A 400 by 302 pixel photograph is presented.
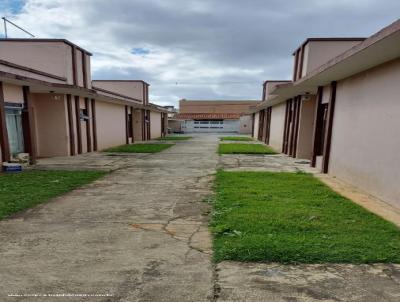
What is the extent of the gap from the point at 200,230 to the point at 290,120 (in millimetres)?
12791

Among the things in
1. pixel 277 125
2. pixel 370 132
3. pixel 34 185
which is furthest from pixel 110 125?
pixel 370 132

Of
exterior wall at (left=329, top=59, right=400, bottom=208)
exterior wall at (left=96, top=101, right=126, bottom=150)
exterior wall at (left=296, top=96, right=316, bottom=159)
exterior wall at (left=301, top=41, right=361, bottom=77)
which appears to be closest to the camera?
exterior wall at (left=329, top=59, right=400, bottom=208)

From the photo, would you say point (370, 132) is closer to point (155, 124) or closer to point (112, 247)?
point (112, 247)

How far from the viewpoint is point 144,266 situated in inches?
141

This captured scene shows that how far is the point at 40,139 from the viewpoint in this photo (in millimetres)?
14609

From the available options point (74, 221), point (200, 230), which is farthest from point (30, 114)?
point (200, 230)

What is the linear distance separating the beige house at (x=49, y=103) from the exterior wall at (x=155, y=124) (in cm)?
1209

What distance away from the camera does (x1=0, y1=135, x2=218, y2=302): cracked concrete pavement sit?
3.10 meters

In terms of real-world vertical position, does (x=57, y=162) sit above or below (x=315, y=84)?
below

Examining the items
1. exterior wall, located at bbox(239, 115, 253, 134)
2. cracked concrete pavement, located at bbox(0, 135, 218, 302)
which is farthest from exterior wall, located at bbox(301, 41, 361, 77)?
exterior wall, located at bbox(239, 115, 253, 134)

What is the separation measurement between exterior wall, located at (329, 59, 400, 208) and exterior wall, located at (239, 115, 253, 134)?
37.1 m

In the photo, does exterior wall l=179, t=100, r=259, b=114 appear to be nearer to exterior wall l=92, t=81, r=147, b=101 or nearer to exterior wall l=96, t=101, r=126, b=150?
exterior wall l=92, t=81, r=147, b=101

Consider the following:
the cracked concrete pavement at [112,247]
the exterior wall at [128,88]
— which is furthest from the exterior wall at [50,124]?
the exterior wall at [128,88]

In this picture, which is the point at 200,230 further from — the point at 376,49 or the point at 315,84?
the point at 315,84
